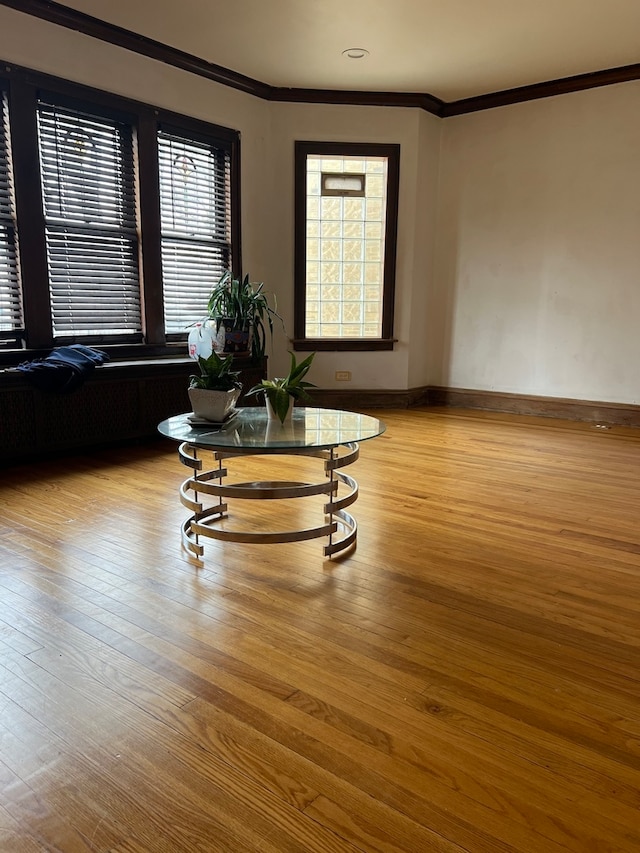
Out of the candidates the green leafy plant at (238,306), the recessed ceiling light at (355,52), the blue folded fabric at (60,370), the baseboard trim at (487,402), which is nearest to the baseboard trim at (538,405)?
the baseboard trim at (487,402)

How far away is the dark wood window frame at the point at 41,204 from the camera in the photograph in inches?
156

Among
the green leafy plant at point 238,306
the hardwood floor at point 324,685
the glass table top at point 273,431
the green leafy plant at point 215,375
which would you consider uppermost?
the green leafy plant at point 238,306

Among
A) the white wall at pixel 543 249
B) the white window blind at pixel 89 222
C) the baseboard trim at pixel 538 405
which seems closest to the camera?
the white window blind at pixel 89 222

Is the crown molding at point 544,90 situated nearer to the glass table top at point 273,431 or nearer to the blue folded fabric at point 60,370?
the glass table top at point 273,431

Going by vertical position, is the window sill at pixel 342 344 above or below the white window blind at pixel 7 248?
below

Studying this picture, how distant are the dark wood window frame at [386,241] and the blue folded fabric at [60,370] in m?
2.39

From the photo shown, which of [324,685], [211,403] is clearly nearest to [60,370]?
[211,403]

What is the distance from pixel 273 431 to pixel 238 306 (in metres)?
2.81

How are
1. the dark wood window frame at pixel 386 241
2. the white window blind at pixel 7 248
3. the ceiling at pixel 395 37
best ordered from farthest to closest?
the dark wood window frame at pixel 386 241 → the ceiling at pixel 395 37 → the white window blind at pixel 7 248

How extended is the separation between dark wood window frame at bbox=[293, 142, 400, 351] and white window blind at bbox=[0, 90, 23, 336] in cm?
261

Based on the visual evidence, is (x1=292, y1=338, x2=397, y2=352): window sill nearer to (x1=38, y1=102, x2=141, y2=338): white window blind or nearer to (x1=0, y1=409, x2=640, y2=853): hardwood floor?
(x1=38, y1=102, x2=141, y2=338): white window blind

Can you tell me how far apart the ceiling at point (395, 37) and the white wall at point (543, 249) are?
442 millimetres

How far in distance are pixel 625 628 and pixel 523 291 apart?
445 centimetres

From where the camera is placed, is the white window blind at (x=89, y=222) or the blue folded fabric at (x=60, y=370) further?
the white window blind at (x=89, y=222)
